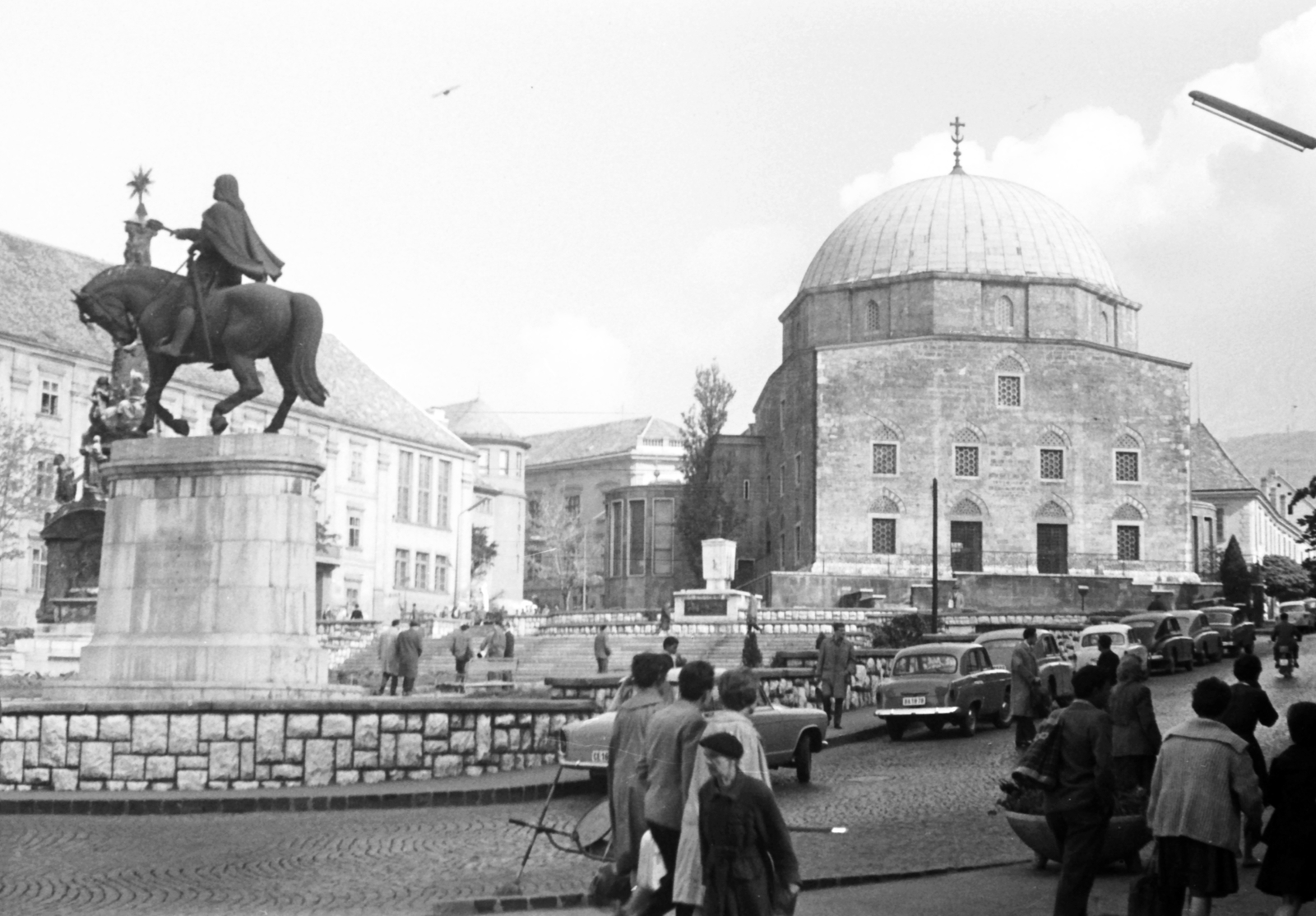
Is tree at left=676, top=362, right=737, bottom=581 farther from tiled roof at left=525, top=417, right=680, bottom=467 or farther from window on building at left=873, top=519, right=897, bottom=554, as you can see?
tiled roof at left=525, top=417, right=680, bottom=467

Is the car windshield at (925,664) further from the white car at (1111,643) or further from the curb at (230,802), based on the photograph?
the curb at (230,802)

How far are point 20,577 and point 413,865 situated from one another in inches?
1762

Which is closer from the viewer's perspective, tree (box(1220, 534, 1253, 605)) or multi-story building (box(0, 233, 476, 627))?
multi-story building (box(0, 233, 476, 627))

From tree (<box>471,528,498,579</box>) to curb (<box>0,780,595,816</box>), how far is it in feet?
236

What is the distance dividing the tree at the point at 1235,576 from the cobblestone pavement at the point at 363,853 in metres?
44.9

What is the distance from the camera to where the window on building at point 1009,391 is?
61938 millimetres

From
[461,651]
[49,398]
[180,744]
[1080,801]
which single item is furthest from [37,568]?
[1080,801]

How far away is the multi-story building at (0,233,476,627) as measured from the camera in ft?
176

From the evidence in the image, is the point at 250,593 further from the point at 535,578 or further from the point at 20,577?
the point at 535,578

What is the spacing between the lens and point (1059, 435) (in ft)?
203

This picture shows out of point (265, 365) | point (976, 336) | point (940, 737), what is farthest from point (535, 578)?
point (940, 737)

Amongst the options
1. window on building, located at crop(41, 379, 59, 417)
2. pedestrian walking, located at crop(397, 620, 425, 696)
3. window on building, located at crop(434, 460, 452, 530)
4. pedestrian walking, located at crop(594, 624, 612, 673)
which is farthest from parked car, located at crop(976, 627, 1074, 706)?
window on building, located at crop(434, 460, 452, 530)

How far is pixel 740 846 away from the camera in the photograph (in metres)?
6.92

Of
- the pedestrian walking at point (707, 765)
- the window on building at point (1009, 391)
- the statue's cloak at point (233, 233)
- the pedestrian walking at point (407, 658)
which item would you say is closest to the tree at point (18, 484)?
the pedestrian walking at point (407, 658)
